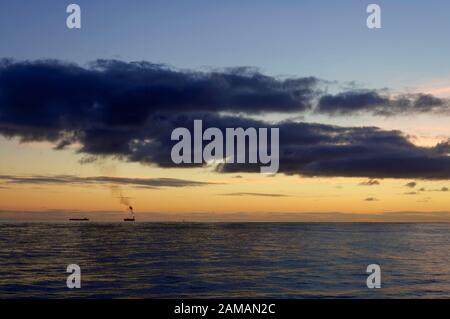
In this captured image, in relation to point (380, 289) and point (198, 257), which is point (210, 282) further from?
point (198, 257)

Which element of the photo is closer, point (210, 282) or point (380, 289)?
point (380, 289)

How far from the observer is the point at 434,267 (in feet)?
227

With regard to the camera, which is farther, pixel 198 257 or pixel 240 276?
pixel 198 257

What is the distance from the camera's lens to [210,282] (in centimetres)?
5475

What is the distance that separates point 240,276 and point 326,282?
34.5ft

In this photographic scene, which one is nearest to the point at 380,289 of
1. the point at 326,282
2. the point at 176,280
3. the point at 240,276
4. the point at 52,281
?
the point at 326,282

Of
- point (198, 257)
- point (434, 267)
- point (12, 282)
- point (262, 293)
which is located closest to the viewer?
point (262, 293)
